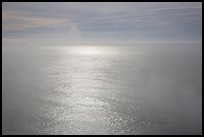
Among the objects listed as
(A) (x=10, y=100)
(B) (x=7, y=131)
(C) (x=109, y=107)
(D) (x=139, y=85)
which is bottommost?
(D) (x=139, y=85)

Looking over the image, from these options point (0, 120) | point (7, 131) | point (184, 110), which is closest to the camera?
point (7, 131)

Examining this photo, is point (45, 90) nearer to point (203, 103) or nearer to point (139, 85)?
point (139, 85)

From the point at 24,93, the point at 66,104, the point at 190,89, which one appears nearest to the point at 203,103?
the point at 190,89

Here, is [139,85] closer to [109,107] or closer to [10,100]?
[109,107]

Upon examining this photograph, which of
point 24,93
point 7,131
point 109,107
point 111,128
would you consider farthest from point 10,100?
point 111,128

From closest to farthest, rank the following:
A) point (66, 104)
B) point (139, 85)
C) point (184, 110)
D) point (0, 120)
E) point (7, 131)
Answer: point (7, 131) < point (0, 120) < point (184, 110) < point (66, 104) < point (139, 85)

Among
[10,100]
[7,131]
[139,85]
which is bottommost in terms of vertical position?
[139,85]

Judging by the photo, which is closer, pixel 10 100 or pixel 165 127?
pixel 165 127

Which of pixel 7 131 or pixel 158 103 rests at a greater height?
pixel 7 131

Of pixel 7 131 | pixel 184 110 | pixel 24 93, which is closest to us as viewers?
pixel 7 131
